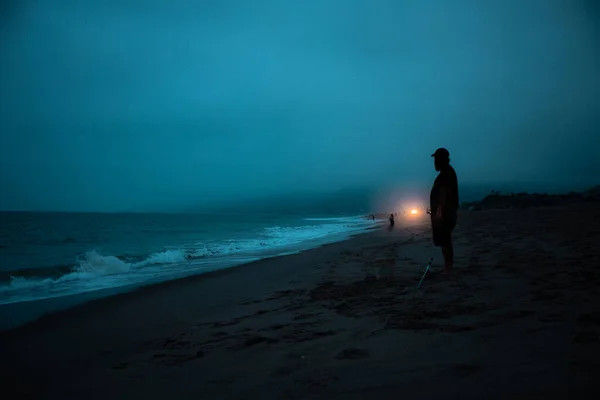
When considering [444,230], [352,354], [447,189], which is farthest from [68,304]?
[447,189]

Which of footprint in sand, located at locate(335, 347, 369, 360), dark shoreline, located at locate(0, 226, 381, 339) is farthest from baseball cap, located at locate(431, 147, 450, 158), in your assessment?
dark shoreline, located at locate(0, 226, 381, 339)


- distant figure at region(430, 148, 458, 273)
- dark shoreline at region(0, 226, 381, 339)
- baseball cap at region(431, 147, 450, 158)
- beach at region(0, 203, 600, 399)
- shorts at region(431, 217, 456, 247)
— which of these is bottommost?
dark shoreline at region(0, 226, 381, 339)

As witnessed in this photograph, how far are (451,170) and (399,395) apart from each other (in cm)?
449

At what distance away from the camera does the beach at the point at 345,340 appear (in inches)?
96.7

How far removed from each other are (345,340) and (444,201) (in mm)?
3250

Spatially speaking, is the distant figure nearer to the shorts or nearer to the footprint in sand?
the shorts

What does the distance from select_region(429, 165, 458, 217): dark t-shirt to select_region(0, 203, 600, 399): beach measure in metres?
1.08

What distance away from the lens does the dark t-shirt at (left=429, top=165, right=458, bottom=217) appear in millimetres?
5824

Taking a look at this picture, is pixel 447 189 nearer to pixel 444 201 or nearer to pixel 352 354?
pixel 444 201

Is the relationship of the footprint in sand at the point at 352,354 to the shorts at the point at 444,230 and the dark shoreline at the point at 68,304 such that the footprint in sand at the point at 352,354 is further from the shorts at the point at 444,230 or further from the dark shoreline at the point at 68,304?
the dark shoreline at the point at 68,304

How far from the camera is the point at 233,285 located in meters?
8.13

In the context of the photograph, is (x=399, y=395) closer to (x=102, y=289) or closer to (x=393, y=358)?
(x=393, y=358)

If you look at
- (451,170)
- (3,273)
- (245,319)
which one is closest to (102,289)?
(245,319)

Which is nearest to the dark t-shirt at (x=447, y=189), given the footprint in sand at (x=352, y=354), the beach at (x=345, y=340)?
the beach at (x=345, y=340)
